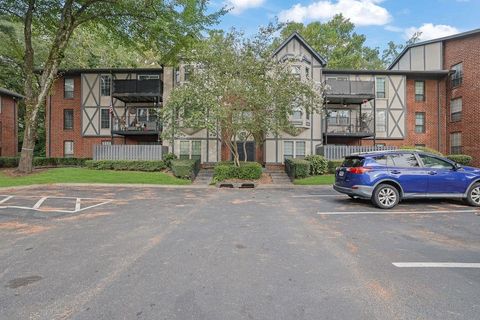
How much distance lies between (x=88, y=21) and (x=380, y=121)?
77.0 feet

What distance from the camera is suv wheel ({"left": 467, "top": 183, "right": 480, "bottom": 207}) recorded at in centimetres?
922

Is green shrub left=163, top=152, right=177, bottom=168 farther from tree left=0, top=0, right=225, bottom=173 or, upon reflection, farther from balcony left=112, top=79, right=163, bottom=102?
tree left=0, top=0, right=225, bottom=173

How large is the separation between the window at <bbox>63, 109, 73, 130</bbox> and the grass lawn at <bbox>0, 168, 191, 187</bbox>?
8.99 metres

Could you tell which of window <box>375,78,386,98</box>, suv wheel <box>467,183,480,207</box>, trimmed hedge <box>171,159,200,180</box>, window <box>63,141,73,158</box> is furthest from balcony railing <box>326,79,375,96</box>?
window <box>63,141,73,158</box>

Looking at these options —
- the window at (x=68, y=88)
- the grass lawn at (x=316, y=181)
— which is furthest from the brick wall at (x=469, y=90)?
the window at (x=68, y=88)

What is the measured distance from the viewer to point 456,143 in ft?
82.4

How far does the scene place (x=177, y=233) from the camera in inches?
240

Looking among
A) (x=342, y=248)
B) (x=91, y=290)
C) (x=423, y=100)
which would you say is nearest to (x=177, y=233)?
(x=91, y=290)

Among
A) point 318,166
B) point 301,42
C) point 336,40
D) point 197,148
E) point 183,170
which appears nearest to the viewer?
point 183,170

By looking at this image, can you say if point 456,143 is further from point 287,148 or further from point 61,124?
point 61,124

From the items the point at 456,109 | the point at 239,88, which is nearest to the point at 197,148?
the point at 239,88

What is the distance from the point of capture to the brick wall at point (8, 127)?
28344mm

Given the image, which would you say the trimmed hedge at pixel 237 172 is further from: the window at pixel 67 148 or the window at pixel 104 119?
the window at pixel 67 148

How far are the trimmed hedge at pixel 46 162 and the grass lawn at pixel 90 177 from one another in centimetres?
564
